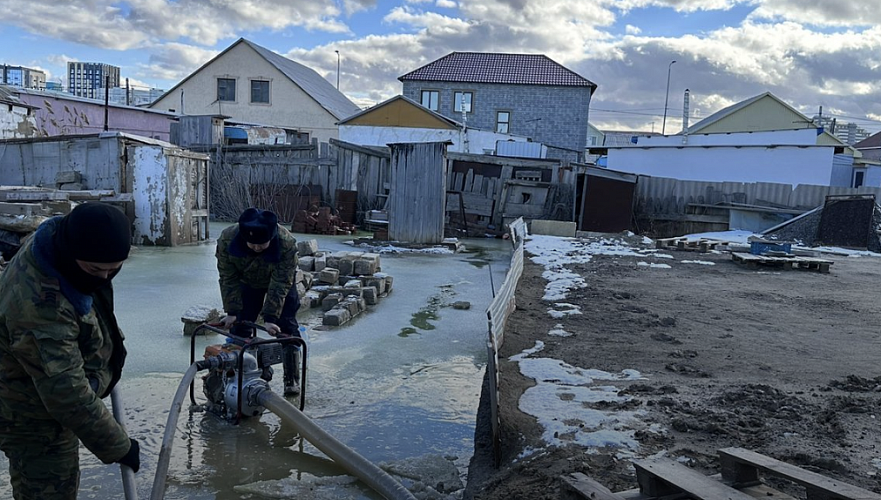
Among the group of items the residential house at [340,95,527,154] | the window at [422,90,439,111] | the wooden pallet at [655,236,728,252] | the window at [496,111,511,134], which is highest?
the window at [422,90,439,111]

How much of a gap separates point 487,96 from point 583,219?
19.1 m

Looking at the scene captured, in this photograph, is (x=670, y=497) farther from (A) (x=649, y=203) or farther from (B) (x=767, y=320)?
(A) (x=649, y=203)

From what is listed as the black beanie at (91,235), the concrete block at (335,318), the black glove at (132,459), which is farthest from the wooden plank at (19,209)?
the black beanie at (91,235)

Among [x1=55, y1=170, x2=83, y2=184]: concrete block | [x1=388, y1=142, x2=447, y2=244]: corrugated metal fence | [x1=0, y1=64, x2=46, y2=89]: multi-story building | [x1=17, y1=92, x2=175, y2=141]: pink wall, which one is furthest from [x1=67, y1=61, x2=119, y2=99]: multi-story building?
[x1=388, y1=142, x2=447, y2=244]: corrugated metal fence

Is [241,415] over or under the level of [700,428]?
under

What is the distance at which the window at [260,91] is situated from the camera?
34000 millimetres

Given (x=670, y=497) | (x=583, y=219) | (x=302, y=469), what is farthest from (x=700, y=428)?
(x=583, y=219)

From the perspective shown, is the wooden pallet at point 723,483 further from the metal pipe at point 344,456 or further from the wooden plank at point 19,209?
the wooden plank at point 19,209

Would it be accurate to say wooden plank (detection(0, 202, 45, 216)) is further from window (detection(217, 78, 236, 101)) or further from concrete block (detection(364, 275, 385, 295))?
window (detection(217, 78, 236, 101))

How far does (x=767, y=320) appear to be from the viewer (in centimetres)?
748

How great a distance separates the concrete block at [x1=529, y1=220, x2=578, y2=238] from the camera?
57.8 ft

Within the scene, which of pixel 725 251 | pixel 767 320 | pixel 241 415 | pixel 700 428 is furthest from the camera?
pixel 725 251

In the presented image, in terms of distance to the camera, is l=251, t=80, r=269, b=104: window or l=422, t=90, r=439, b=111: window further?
l=422, t=90, r=439, b=111: window

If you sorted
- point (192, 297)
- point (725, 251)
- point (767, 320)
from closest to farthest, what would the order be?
point (767, 320)
point (192, 297)
point (725, 251)
